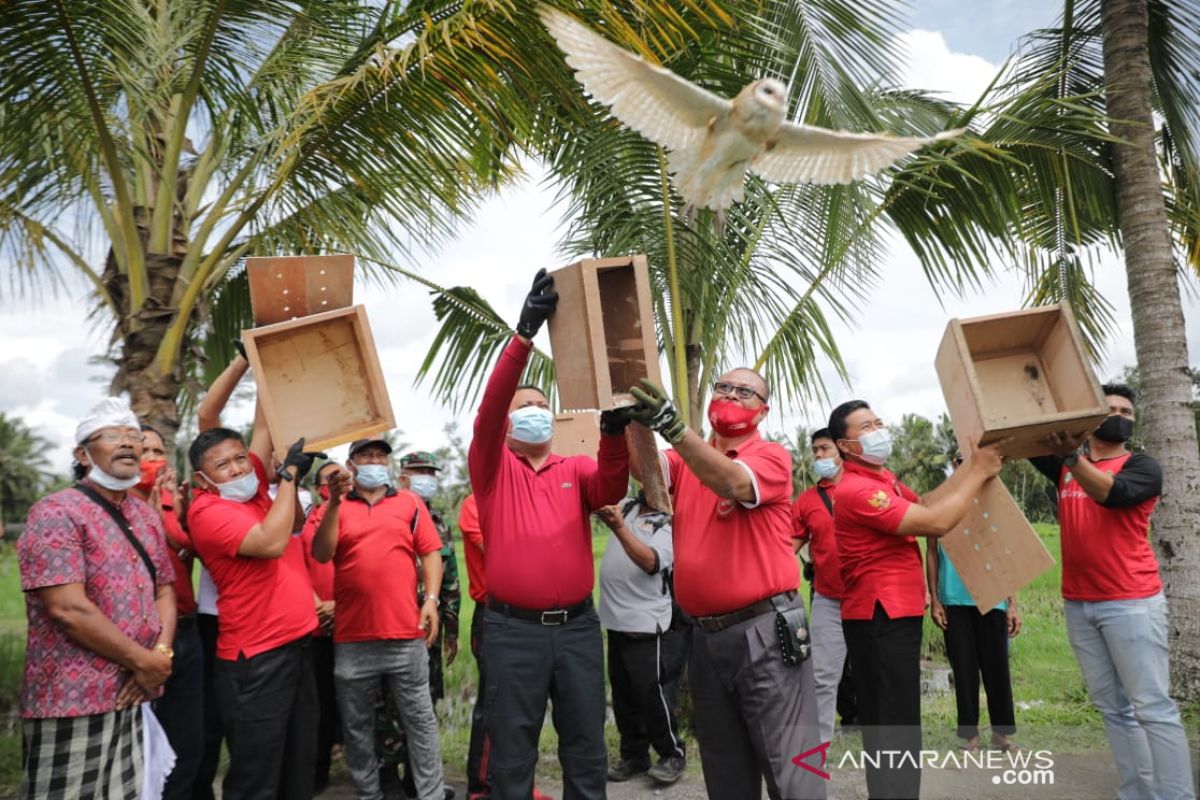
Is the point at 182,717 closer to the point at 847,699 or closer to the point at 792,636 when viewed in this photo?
the point at 792,636

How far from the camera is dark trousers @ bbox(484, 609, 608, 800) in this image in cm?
323

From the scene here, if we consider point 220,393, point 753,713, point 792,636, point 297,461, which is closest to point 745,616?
point 792,636

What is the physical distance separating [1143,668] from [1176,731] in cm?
29

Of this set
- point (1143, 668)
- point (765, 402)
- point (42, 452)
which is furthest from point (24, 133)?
point (42, 452)

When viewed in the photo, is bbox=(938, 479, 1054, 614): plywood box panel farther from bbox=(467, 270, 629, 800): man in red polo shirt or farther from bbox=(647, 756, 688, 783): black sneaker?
bbox=(647, 756, 688, 783): black sneaker

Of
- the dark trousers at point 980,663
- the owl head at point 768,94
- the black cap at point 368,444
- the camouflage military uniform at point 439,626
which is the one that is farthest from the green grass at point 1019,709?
the owl head at point 768,94

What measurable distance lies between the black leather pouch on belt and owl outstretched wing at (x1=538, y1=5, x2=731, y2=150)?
1859 millimetres

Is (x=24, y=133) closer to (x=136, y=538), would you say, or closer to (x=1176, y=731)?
(x=136, y=538)

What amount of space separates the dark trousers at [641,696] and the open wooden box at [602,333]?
2.52m

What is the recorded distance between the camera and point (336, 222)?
5844 millimetres

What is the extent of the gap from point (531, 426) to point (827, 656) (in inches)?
91.7

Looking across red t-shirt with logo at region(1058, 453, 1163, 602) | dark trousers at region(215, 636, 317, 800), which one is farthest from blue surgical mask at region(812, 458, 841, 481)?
dark trousers at region(215, 636, 317, 800)

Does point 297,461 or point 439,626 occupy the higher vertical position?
point 297,461

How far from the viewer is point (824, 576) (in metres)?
4.92
